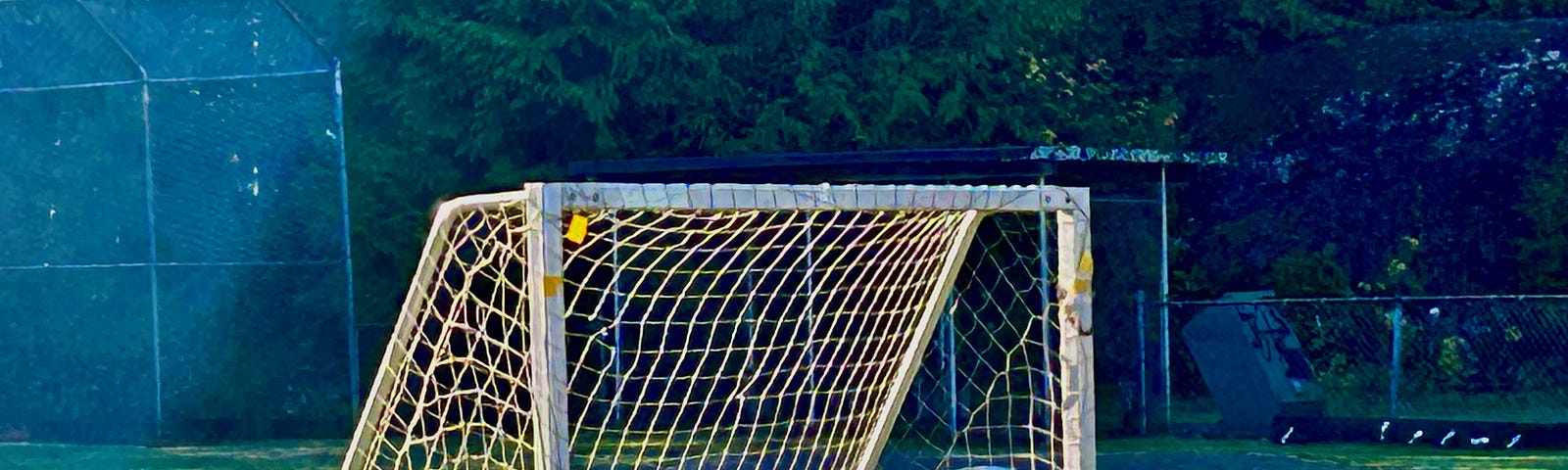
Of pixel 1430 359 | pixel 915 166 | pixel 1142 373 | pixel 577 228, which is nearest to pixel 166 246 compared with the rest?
pixel 915 166

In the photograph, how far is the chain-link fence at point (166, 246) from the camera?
12.8m

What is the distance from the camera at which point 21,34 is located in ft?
44.5

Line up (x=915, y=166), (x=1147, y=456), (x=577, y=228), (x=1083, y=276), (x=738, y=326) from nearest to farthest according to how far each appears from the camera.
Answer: (x=577, y=228) → (x=1083, y=276) → (x=738, y=326) → (x=1147, y=456) → (x=915, y=166)

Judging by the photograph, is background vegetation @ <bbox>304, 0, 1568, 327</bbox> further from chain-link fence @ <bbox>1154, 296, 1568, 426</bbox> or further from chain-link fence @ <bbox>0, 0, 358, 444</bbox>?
chain-link fence @ <bbox>0, 0, 358, 444</bbox>

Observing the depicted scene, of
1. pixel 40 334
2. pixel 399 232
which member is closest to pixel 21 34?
pixel 40 334

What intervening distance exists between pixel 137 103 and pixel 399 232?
2.96 m

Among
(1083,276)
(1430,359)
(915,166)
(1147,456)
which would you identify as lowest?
(1147,456)

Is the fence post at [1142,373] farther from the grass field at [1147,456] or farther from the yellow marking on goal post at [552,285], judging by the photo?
the yellow marking on goal post at [552,285]

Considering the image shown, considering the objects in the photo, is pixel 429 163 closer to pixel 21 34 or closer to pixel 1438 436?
pixel 21 34

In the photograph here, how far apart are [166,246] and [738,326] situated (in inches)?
209

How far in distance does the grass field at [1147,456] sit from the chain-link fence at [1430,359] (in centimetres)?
204

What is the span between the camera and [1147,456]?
1104 centimetres

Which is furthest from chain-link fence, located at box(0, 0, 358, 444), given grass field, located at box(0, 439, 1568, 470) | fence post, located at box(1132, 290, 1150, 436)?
fence post, located at box(1132, 290, 1150, 436)

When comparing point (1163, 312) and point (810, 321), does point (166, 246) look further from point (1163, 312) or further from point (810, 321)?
point (1163, 312)
